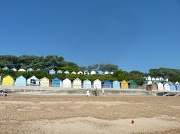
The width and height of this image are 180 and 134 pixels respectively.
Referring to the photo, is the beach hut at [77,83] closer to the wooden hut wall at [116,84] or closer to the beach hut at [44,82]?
the beach hut at [44,82]

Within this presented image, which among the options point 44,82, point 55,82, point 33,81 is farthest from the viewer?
point 55,82

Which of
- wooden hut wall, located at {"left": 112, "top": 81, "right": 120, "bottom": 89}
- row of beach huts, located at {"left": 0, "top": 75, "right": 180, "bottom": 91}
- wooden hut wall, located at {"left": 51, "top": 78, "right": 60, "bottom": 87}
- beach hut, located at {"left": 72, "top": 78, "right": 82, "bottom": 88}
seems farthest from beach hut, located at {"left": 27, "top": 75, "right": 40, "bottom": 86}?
wooden hut wall, located at {"left": 112, "top": 81, "right": 120, "bottom": 89}

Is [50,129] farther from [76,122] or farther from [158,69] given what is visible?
[158,69]

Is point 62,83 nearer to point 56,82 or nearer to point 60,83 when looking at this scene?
point 60,83

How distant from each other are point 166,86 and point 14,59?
5606 cm

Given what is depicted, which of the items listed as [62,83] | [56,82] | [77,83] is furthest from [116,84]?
[56,82]

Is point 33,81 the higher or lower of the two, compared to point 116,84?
higher

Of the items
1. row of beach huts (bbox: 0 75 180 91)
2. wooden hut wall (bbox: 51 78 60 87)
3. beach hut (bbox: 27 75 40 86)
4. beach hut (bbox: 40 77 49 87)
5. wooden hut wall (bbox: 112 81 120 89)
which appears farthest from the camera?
wooden hut wall (bbox: 112 81 120 89)

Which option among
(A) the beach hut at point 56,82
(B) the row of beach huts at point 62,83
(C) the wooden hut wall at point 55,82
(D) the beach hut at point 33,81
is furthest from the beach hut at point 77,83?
(D) the beach hut at point 33,81

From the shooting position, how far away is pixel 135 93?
4641cm

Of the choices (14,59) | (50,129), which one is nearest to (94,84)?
(50,129)

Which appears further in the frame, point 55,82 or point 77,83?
point 77,83

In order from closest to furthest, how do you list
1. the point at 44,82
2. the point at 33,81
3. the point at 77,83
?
the point at 44,82
the point at 33,81
the point at 77,83

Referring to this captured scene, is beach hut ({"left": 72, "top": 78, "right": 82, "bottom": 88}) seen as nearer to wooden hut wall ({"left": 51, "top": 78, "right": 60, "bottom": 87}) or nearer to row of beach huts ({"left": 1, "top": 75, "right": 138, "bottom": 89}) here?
row of beach huts ({"left": 1, "top": 75, "right": 138, "bottom": 89})
